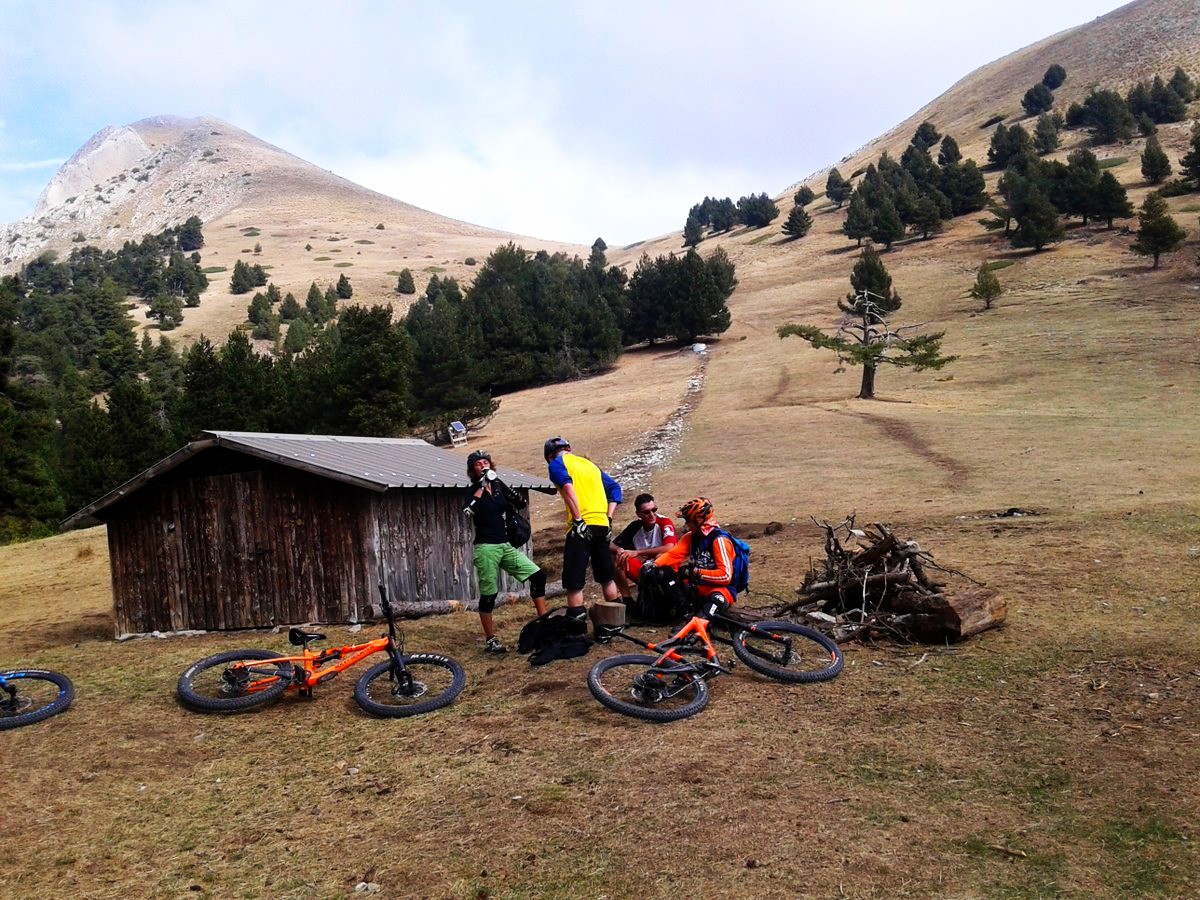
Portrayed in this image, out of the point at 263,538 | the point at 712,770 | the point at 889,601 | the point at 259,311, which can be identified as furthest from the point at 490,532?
the point at 259,311

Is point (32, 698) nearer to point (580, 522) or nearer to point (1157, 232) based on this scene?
point (580, 522)

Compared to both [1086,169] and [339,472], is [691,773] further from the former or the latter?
[1086,169]

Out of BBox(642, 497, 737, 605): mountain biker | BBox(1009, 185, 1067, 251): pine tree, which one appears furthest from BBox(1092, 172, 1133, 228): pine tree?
BBox(642, 497, 737, 605): mountain biker

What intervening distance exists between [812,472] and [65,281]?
112m

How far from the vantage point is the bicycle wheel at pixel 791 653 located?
7.91 m

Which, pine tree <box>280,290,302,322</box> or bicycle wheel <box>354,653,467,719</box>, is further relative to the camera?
pine tree <box>280,290,302,322</box>

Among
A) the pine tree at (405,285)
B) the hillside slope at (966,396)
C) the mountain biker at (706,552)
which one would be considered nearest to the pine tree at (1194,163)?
the hillside slope at (966,396)

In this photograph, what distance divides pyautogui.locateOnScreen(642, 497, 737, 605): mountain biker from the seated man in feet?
6.99

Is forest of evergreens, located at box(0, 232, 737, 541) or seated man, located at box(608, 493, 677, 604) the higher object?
forest of evergreens, located at box(0, 232, 737, 541)

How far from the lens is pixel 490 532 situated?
927cm

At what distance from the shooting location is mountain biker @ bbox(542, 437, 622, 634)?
9.09 m

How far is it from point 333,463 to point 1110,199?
62.9m

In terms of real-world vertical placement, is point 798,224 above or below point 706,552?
above

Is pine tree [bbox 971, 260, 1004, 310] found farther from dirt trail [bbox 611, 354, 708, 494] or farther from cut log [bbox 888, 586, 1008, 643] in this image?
cut log [bbox 888, 586, 1008, 643]
